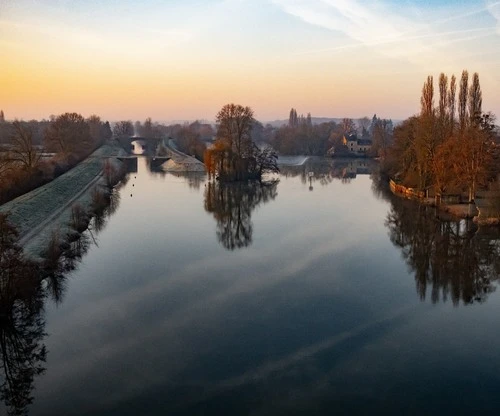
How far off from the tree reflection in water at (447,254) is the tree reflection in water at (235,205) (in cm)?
633

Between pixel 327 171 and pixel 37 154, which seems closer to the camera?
pixel 37 154

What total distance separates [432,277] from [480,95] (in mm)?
25704

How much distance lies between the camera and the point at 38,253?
16.4 meters

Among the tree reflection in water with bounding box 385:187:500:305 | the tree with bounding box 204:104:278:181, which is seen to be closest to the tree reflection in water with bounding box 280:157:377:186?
the tree with bounding box 204:104:278:181

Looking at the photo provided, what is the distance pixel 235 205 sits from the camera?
92.6 ft

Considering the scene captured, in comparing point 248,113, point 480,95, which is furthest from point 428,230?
point 248,113

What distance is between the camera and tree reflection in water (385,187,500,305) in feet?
46.3

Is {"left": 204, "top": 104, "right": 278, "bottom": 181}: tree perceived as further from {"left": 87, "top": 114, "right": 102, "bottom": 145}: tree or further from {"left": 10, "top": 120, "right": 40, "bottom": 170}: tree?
{"left": 87, "top": 114, "right": 102, "bottom": 145}: tree

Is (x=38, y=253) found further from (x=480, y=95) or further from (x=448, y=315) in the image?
(x=480, y=95)

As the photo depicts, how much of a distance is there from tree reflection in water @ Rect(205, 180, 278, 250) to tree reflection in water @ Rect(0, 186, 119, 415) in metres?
6.81

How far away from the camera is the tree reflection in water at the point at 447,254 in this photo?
1412 centimetres

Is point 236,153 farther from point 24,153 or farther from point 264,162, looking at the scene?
point 24,153

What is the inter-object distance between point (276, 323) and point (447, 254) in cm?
869

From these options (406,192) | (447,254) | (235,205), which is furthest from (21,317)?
(406,192)
